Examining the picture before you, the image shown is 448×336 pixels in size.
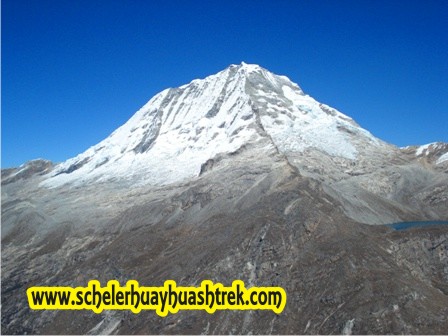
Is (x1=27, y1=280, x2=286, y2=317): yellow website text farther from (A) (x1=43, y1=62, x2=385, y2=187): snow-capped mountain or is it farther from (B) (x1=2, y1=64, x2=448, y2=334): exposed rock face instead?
(A) (x1=43, y1=62, x2=385, y2=187): snow-capped mountain

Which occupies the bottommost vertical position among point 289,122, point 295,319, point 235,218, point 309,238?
point 295,319

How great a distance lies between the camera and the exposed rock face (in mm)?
57812

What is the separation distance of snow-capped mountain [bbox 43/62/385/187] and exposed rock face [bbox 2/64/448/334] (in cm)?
82

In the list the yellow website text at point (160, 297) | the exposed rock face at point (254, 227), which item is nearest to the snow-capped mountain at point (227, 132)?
the exposed rock face at point (254, 227)

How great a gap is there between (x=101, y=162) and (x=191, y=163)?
187 ft

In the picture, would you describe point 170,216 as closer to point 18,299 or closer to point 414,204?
point 18,299

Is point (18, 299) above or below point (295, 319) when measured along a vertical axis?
above

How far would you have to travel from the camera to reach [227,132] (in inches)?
6093

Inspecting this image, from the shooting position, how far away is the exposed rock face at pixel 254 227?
190ft

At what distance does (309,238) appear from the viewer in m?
71.7

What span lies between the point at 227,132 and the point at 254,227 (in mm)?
81444

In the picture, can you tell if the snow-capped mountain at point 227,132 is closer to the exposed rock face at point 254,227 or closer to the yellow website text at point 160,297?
the exposed rock face at point 254,227

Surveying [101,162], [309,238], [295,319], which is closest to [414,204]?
[309,238]

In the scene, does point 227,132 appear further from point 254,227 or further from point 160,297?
point 160,297
